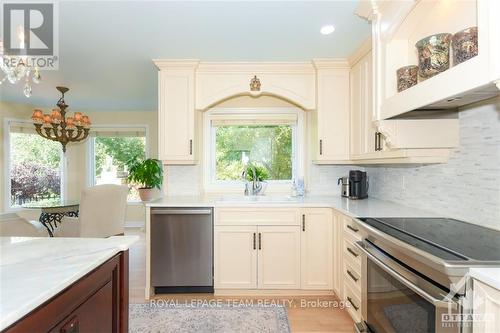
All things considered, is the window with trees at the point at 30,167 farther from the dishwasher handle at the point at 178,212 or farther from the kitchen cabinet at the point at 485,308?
the kitchen cabinet at the point at 485,308

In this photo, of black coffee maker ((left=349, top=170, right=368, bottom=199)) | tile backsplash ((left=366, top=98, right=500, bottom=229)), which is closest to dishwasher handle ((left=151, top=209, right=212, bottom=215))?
black coffee maker ((left=349, top=170, right=368, bottom=199))

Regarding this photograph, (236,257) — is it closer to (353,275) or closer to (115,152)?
(353,275)

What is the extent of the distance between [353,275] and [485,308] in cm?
130

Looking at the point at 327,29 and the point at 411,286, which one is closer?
the point at 411,286

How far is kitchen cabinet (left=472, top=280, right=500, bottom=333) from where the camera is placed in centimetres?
90

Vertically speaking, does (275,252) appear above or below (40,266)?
below

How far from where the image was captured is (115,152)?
5695mm

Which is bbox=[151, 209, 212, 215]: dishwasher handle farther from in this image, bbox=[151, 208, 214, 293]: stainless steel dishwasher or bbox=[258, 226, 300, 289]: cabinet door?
bbox=[258, 226, 300, 289]: cabinet door

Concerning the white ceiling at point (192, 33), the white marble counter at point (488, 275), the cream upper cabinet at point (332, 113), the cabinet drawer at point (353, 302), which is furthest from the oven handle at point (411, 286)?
the white ceiling at point (192, 33)

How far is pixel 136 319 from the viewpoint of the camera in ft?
7.61

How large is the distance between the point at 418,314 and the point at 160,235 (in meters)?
2.15

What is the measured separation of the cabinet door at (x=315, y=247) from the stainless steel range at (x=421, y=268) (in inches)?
31.6

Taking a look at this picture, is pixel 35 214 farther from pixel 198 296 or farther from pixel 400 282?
pixel 400 282

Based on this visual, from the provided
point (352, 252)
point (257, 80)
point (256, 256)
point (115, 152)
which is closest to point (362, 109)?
point (257, 80)
